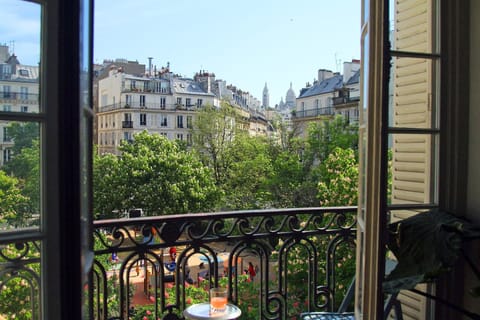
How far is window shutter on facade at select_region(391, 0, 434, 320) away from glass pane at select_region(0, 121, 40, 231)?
50.5 inches

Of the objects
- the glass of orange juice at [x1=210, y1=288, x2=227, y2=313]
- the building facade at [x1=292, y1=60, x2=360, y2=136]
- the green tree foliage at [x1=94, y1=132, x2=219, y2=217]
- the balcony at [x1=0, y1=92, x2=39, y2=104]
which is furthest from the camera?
the building facade at [x1=292, y1=60, x2=360, y2=136]

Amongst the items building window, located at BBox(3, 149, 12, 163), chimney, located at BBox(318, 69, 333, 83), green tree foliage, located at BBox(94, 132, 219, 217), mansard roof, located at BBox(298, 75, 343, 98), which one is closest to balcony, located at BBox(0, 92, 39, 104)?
building window, located at BBox(3, 149, 12, 163)

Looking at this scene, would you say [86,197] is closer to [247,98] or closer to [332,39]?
[332,39]

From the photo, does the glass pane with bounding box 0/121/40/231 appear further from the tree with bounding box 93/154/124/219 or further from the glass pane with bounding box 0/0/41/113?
the tree with bounding box 93/154/124/219

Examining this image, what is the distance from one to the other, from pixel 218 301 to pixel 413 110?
46.8 inches

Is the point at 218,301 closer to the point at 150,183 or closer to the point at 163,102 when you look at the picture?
the point at 150,183

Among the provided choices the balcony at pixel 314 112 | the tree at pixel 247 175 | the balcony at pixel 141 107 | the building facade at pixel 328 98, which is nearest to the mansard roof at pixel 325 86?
the building facade at pixel 328 98

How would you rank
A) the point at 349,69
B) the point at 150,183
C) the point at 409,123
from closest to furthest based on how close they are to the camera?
the point at 409,123
the point at 150,183
the point at 349,69

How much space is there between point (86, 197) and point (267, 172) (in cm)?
2508

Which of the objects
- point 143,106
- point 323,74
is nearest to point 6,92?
point 143,106

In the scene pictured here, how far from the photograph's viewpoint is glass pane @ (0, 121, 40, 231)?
1017 mm

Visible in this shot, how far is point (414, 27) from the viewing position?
1.81 m

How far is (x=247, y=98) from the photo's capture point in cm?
4162

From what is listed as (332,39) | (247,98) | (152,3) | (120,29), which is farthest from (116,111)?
(332,39)
